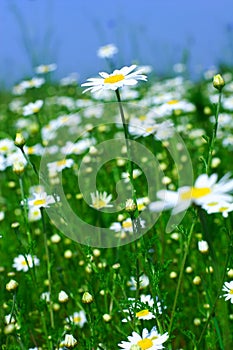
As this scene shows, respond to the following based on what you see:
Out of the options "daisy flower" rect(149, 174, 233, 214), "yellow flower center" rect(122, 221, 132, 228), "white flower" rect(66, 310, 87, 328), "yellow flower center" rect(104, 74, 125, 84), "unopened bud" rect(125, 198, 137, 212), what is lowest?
"daisy flower" rect(149, 174, 233, 214)

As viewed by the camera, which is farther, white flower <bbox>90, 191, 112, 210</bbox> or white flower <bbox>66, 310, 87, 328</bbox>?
white flower <bbox>90, 191, 112, 210</bbox>

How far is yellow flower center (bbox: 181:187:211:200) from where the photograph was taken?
115 centimetres

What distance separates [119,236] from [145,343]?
92cm

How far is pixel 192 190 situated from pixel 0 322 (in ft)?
3.30

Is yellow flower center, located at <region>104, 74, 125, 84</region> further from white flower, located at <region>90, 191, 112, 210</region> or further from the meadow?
white flower, located at <region>90, 191, 112, 210</region>

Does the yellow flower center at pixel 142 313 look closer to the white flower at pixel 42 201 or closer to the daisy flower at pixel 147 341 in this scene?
the daisy flower at pixel 147 341

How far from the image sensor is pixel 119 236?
2449 millimetres

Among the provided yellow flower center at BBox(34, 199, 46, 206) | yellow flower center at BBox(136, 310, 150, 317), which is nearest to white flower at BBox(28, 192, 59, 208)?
yellow flower center at BBox(34, 199, 46, 206)

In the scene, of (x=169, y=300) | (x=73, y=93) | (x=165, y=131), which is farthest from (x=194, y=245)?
(x=73, y=93)

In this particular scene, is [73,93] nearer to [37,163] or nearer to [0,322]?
[37,163]

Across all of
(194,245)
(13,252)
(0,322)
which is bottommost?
(0,322)

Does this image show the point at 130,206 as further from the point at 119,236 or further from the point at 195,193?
the point at 119,236

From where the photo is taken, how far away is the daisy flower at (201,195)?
1.11 meters

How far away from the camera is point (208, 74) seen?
5496 millimetres
